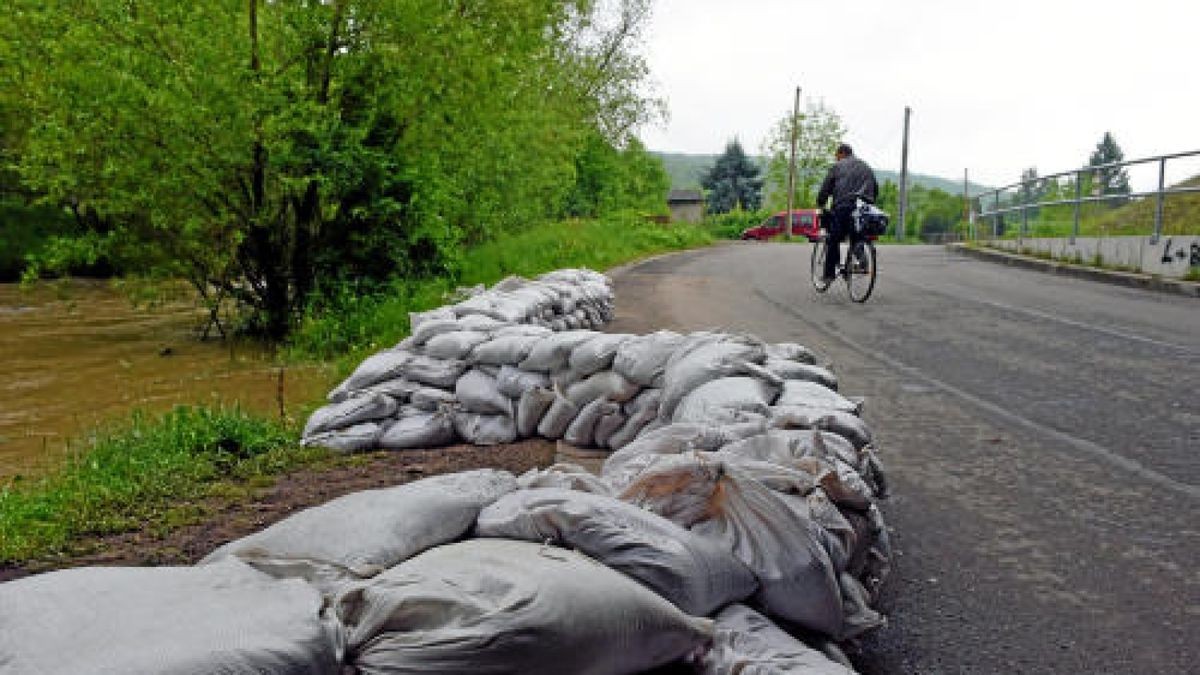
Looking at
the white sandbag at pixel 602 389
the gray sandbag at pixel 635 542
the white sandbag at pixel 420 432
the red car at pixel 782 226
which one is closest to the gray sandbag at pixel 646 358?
the white sandbag at pixel 602 389

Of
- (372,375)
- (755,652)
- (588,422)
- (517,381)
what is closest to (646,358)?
(588,422)

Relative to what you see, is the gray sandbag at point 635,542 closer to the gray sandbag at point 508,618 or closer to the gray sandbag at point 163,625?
the gray sandbag at point 508,618

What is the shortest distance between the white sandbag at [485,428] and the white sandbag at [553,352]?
0.31 meters

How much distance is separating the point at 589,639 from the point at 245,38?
913 centimetres

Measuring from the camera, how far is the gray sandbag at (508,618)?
5.45ft

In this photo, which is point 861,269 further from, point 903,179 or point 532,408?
point 903,179

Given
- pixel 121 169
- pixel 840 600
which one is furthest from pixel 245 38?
pixel 840 600

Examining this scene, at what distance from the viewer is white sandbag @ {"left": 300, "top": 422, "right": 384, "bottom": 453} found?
4.80 meters

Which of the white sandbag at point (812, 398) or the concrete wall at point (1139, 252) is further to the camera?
the concrete wall at point (1139, 252)

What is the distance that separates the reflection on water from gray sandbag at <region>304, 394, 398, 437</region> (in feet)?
3.85

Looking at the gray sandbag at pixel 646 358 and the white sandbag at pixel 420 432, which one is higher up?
the gray sandbag at pixel 646 358

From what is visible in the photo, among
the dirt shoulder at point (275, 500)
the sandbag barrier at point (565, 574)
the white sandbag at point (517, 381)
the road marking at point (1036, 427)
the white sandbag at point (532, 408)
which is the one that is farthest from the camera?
the white sandbag at point (517, 381)

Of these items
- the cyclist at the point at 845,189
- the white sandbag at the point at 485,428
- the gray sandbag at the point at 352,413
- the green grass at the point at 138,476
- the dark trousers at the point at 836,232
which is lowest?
the green grass at the point at 138,476

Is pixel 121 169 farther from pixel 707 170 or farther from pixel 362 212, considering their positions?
pixel 707 170
